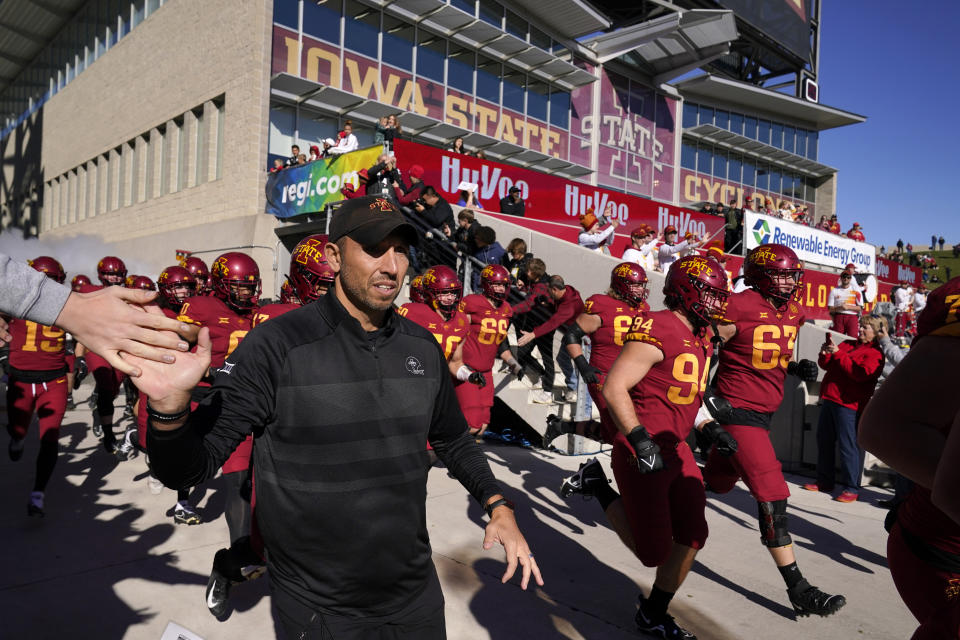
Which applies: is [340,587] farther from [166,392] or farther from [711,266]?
[711,266]

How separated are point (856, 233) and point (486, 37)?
1370 cm

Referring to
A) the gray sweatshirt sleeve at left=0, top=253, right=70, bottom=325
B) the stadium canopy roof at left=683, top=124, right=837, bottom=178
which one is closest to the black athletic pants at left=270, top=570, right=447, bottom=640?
the gray sweatshirt sleeve at left=0, top=253, right=70, bottom=325

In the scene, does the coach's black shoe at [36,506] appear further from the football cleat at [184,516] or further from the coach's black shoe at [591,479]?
the coach's black shoe at [591,479]

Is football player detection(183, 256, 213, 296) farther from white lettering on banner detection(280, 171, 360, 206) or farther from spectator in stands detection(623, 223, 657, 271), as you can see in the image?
spectator in stands detection(623, 223, 657, 271)

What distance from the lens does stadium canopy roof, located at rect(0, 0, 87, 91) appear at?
29320mm

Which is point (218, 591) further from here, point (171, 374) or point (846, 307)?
point (846, 307)

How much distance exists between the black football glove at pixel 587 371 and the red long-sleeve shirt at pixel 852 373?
2916 mm

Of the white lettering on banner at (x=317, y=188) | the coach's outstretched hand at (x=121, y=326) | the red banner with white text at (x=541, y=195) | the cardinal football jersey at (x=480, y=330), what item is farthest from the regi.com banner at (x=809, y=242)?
the coach's outstretched hand at (x=121, y=326)

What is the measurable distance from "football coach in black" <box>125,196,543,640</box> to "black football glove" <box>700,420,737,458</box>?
2.31 m

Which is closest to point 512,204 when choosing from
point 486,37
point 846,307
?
point 846,307

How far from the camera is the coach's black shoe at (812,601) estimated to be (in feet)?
13.9

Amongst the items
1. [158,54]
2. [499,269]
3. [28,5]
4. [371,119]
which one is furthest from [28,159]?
[499,269]

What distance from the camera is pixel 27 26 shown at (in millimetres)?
32000

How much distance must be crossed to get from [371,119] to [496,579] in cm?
1799
